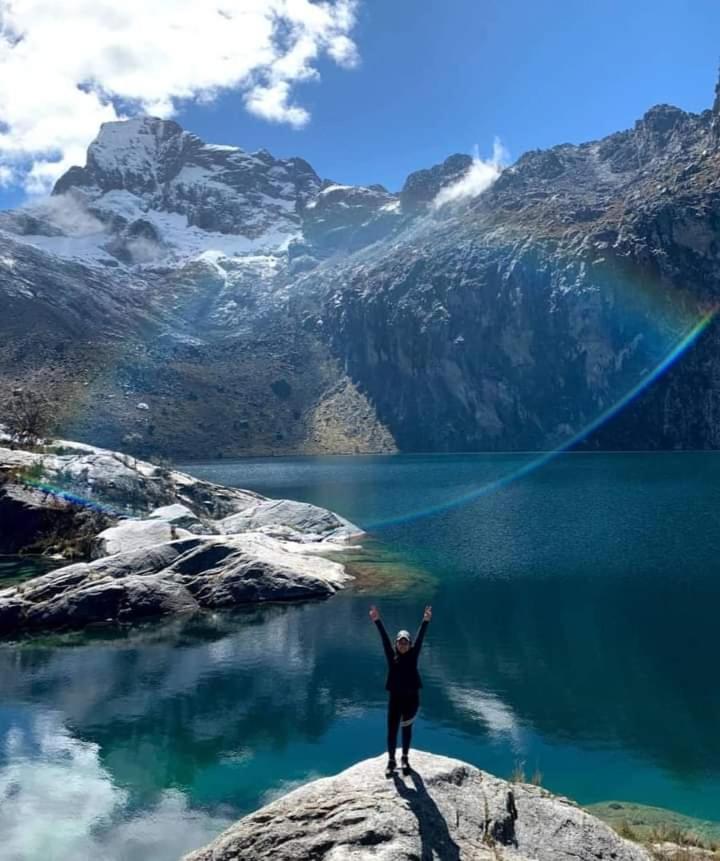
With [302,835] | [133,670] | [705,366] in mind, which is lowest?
[133,670]

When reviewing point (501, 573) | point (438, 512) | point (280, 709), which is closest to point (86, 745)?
point (280, 709)

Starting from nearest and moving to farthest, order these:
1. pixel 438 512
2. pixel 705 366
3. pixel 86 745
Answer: pixel 86 745 < pixel 438 512 < pixel 705 366

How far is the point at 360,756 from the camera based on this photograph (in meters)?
25.9

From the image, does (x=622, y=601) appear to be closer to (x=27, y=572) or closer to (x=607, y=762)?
(x=607, y=762)

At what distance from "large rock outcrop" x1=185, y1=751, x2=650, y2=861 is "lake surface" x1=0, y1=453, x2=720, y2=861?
856cm

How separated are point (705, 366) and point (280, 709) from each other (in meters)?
191

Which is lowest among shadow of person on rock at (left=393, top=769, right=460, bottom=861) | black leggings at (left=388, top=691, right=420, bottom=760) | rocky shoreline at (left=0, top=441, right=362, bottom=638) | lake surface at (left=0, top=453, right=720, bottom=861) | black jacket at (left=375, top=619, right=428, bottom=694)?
lake surface at (left=0, top=453, right=720, bottom=861)

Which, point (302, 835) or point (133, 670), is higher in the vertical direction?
point (302, 835)

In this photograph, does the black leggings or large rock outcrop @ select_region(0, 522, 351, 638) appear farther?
large rock outcrop @ select_region(0, 522, 351, 638)

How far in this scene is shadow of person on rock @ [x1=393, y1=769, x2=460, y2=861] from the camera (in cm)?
1201

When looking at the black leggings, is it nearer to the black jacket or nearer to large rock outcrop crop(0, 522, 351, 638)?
the black jacket

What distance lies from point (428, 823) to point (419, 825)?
21cm

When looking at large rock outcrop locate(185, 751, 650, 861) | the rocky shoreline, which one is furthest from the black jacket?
the rocky shoreline

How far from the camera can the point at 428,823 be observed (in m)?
12.6
